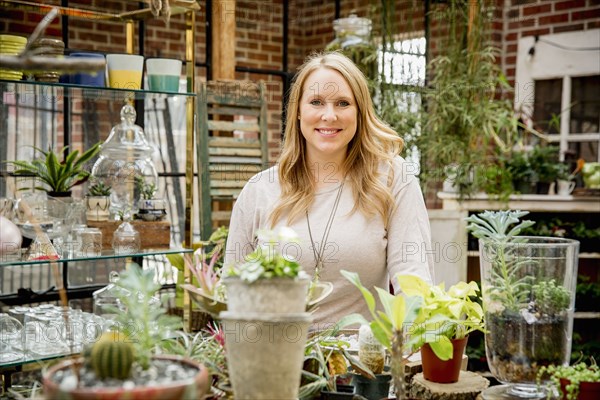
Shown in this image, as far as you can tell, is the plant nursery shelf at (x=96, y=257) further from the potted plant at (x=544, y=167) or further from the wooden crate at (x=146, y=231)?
the potted plant at (x=544, y=167)

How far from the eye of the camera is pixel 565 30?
16.2 feet

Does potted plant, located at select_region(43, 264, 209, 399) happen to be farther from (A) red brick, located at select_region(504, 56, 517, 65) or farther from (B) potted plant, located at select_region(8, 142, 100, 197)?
(A) red brick, located at select_region(504, 56, 517, 65)

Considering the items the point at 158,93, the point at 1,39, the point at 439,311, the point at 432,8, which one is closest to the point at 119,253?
the point at 158,93

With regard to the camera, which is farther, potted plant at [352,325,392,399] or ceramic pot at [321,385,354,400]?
potted plant at [352,325,392,399]

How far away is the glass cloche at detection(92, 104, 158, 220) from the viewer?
111 inches

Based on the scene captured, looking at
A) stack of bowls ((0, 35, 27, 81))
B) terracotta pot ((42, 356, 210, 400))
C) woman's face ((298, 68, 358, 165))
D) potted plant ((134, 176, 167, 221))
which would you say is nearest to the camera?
terracotta pot ((42, 356, 210, 400))

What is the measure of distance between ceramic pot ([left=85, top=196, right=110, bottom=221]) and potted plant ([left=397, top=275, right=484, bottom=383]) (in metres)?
1.42

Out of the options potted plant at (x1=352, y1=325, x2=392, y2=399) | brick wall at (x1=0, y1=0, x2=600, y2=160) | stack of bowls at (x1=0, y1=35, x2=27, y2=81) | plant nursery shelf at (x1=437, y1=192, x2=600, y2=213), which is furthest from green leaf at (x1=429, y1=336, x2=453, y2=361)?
brick wall at (x1=0, y1=0, x2=600, y2=160)

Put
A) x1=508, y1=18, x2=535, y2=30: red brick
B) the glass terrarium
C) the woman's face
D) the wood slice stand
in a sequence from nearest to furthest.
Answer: the wood slice stand → the woman's face → the glass terrarium → x1=508, y1=18, x2=535, y2=30: red brick

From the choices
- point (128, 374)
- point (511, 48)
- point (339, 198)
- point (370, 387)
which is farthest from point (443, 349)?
point (511, 48)

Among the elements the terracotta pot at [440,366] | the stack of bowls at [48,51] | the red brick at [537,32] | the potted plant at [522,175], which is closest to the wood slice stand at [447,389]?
the terracotta pot at [440,366]

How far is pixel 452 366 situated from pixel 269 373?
0.49 metres

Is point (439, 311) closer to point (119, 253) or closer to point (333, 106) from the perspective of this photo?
point (333, 106)

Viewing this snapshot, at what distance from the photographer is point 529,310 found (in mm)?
1506
